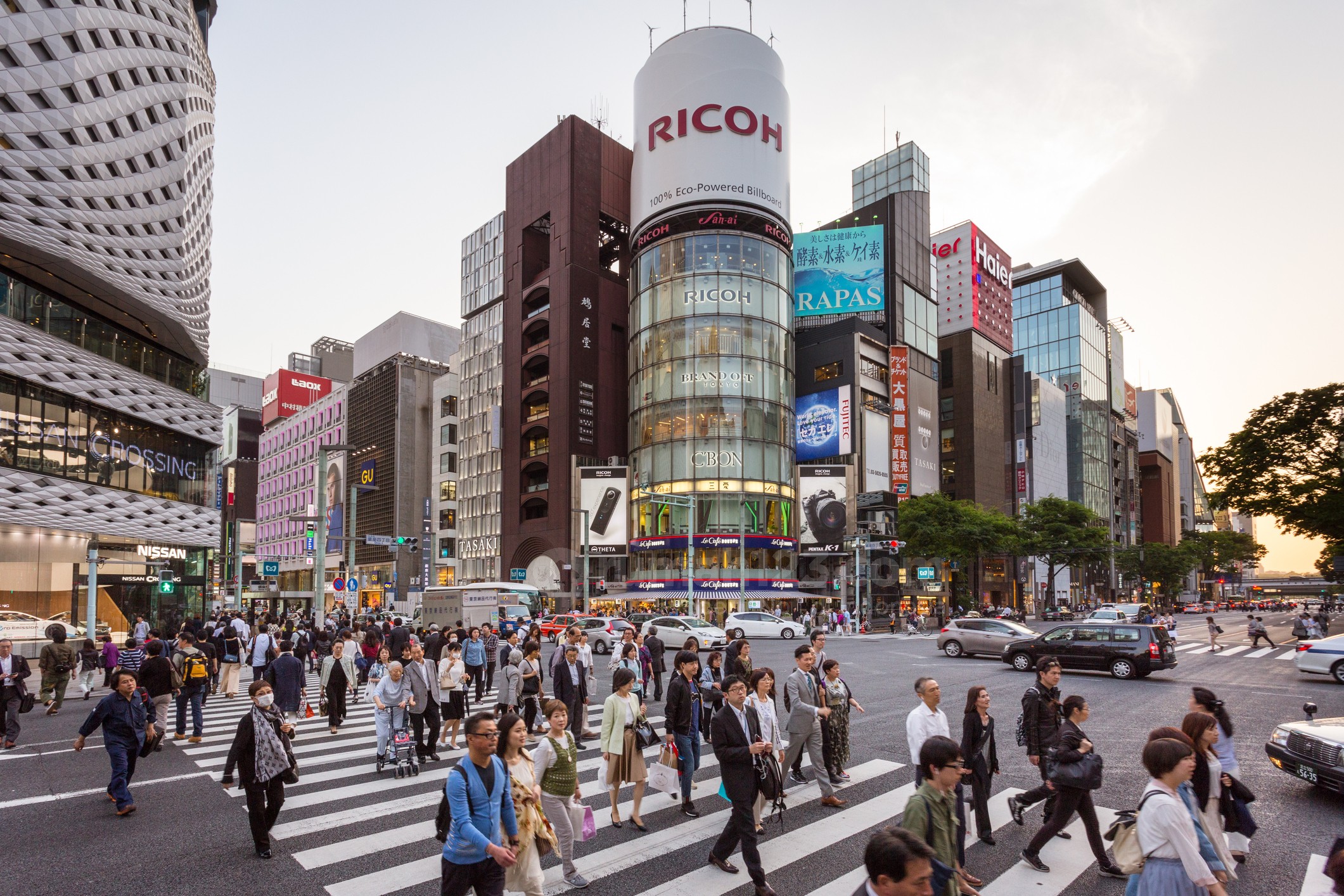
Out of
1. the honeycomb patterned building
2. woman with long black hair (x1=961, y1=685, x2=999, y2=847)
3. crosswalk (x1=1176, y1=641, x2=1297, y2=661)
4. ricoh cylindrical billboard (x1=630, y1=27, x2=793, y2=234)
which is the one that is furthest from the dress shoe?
ricoh cylindrical billboard (x1=630, y1=27, x2=793, y2=234)

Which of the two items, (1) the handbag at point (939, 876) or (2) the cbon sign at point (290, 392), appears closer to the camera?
(1) the handbag at point (939, 876)

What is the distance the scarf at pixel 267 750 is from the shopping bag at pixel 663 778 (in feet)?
12.7

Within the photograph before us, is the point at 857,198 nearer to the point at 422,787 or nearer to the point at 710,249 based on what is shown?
the point at 710,249

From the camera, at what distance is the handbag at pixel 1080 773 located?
7047mm

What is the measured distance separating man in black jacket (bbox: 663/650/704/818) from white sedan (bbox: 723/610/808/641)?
99.0ft

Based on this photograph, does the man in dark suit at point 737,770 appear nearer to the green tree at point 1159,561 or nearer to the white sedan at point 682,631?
the white sedan at point 682,631

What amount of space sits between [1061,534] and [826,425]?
76.3 feet

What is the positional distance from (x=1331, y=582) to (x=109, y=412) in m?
143

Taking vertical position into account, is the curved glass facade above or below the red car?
above

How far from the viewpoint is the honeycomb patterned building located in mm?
29000

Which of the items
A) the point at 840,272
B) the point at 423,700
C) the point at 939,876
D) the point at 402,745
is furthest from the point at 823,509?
the point at 939,876

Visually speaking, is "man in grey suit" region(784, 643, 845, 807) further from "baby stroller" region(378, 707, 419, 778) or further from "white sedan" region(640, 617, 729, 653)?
"white sedan" region(640, 617, 729, 653)

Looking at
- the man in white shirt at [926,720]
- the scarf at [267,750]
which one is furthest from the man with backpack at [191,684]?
the man in white shirt at [926,720]

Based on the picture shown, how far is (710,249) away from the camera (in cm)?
6600
